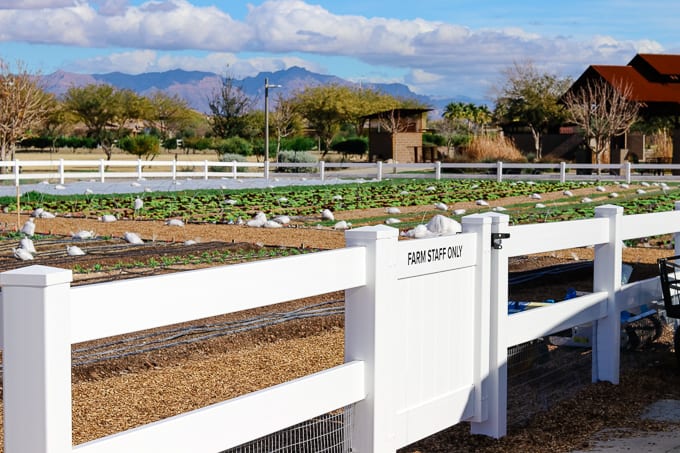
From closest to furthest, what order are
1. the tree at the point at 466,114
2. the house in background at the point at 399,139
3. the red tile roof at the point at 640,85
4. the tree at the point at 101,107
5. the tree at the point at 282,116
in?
the red tile roof at the point at 640,85, the house in background at the point at 399,139, the tree at the point at 282,116, the tree at the point at 101,107, the tree at the point at 466,114

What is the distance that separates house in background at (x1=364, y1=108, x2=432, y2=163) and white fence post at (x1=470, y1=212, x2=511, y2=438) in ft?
188

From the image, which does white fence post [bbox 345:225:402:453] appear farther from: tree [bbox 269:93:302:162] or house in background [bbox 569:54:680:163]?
tree [bbox 269:93:302:162]

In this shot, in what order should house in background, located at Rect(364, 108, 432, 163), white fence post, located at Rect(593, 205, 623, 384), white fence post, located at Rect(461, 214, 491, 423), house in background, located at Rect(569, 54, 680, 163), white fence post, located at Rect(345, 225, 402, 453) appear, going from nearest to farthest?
white fence post, located at Rect(345, 225, 402, 453) < white fence post, located at Rect(461, 214, 491, 423) < white fence post, located at Rect(593, 205, 623, 384) < house in background, located at Rect(569, 54, 680, 163) < house in background, located at Rect(364, 108, 432, 163)

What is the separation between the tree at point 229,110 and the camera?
78.1m

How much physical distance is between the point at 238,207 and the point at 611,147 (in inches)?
1465

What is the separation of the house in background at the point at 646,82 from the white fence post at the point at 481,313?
164 ft

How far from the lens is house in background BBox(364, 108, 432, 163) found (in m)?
64.5

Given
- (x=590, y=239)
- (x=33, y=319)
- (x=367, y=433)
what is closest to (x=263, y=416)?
(x=367, y=433)

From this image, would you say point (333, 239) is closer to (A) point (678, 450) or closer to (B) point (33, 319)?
(A) point (678, 450)

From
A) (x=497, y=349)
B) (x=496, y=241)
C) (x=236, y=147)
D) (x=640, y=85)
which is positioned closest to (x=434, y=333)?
(x=497, y=349)

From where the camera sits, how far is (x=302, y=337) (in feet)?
32.0

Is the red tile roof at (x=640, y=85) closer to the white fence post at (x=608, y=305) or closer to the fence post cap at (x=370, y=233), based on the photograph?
the white fence post at (x=608, y=305)

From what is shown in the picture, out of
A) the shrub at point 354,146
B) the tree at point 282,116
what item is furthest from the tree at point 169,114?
the shrub at point 354,146

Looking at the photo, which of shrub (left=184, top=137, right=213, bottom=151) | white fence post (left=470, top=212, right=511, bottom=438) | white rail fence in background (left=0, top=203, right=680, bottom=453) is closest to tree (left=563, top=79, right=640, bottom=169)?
shrub (left=184, top=137, right=213, bottom=151)
